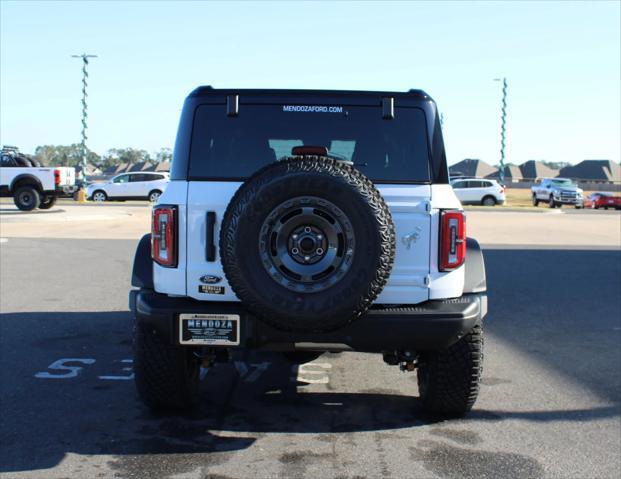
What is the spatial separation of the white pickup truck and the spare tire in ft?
79.1

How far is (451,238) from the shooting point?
437 cm

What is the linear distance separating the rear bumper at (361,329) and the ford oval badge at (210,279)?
0.13 m

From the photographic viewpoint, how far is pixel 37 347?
683cm

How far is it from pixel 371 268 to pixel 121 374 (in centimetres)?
286

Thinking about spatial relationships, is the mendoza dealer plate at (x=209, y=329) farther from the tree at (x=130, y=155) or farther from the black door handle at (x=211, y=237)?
the tree at (x=130, y=155)

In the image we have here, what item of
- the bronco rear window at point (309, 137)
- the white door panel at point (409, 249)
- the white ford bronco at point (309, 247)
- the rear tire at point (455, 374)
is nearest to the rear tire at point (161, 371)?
the white ford bronco at point (309, 247)

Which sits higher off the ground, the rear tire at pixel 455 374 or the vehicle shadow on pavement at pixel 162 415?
the rear tire at pixel 455 374

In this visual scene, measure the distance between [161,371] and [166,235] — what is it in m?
0.86

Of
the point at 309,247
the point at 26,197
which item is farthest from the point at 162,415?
the point at 26,197

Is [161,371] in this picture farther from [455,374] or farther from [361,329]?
[455,374]

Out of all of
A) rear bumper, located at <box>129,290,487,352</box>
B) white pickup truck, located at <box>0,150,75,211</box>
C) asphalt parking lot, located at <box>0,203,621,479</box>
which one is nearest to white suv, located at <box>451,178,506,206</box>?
white pickup truck, located at <box>0,150,75,211</box>

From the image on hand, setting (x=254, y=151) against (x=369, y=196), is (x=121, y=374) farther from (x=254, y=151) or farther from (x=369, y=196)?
(x=369, y=196)

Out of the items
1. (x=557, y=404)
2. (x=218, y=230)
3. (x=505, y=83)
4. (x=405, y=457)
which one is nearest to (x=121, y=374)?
(x=218, y=230)

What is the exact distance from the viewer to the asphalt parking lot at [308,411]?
4109 mm
